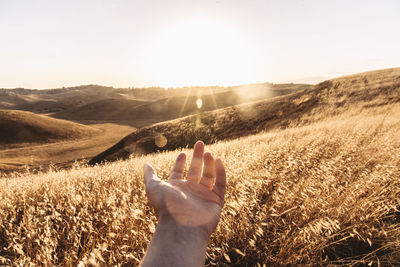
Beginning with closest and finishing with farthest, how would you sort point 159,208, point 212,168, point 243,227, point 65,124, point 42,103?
point 159,208 < point 243,227 < point 212,168 < point 65,124 < point 42,103

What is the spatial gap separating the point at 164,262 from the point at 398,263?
6.59 ft

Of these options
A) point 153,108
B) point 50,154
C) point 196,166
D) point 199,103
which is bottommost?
point 50,154

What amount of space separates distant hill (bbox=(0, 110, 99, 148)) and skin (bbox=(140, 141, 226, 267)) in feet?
166

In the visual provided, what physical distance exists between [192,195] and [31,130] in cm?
5473

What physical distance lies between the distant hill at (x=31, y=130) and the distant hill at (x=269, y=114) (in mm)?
24236

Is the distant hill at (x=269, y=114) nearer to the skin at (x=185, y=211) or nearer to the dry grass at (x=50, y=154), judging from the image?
the dry grass at (x=50, y=154)

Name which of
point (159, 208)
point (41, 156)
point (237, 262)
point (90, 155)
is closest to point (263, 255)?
point (237, 262)

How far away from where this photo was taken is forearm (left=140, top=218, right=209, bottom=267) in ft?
4.16

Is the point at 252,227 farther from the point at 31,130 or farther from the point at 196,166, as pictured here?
the point at 31,130

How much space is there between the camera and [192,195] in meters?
2.02

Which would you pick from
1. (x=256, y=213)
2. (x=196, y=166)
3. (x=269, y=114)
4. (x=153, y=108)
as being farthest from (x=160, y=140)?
(x=153, y=108)

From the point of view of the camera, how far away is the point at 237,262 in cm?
187

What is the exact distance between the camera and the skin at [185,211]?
4.36 feet

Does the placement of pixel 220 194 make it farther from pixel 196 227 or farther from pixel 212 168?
pixel 196 227
